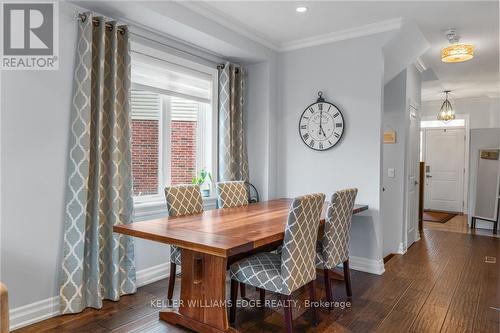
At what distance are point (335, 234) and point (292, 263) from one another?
0.70 m

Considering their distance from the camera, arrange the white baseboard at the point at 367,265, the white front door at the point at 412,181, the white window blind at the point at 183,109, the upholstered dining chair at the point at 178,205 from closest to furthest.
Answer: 1. the upholstered dining chair at the point at 178,205
2. the white baseboard at the point at 367,265
3. the white window blind at the point at 183,109
4. the white front door at the point at 412,181

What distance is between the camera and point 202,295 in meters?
2.36

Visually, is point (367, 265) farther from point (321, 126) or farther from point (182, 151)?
point (182, 151)

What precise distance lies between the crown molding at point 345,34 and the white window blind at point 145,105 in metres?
1.84

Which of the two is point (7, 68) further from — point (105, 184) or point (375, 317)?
point (375, 317)

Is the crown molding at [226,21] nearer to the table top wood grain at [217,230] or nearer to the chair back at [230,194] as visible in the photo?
the chair back at [230,194]

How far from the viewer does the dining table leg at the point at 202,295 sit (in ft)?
7.38

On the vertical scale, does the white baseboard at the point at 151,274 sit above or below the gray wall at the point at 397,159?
below

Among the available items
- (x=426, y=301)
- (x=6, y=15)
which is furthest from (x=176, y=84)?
(x=426, y=301)

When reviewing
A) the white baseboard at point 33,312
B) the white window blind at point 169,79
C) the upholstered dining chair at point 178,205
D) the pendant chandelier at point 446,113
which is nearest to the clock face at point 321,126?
the white window blind at point 169,79

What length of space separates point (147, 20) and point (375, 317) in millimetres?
3196

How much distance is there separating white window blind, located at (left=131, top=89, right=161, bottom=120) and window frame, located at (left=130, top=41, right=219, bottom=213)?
69mm

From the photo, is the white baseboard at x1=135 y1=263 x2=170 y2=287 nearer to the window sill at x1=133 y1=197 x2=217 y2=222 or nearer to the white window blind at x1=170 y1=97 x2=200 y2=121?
the window sill at x1=133 y1=197 x2=217 y2=222

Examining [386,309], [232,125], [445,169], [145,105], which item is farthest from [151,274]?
[445,169]
